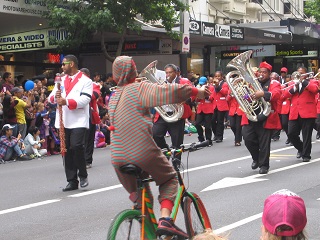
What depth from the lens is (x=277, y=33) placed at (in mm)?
33906

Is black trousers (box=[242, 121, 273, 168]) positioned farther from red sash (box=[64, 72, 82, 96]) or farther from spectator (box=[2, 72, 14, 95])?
spectator (box=[2, 72, 14, 95])

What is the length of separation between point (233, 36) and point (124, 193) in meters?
20.9

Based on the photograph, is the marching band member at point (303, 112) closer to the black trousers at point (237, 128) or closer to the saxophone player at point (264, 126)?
the saxophone player at point (264, 126)

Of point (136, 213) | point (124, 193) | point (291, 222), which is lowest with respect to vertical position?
point (124, 193)

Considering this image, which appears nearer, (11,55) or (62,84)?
(62,84)

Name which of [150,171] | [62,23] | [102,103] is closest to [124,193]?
[150,171]

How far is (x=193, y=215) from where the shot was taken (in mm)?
6488

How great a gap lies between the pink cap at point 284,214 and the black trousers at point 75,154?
7.31m

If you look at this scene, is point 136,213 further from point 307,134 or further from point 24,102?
point 24,102

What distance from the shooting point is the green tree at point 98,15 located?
2075cm

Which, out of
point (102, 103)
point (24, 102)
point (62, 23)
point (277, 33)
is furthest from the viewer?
point (277, 33)

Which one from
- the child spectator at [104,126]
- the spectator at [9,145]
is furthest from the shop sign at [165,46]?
the spectator at [9,145]

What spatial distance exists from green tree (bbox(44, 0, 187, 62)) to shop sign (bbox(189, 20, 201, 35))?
4.35 meters

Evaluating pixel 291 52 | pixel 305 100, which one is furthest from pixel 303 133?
pixel 291 52
